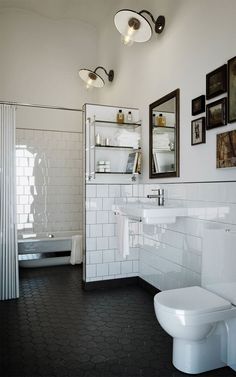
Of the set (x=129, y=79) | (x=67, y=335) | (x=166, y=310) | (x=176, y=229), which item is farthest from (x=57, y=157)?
(x=166, y=310)

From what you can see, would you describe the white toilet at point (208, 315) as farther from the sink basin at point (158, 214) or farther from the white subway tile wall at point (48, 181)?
the white subway tile wall at point (48, 181)

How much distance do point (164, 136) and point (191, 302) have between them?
5.50ft

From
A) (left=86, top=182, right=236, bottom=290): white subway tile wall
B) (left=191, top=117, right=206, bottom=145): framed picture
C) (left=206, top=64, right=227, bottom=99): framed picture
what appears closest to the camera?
(left=206, top=64, right=227, bottom=99): framed picture

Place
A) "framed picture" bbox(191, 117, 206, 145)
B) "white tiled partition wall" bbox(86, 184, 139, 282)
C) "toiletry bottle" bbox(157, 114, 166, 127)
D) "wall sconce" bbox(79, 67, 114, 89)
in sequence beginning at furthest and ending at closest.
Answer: "wall sconce" bbox(79, 67, 114, 89) < "white tiled partition wall" bbox(86, 184, 139, 282) < "toiletry bottle" bbox(157, 114, 166, 127) < "framed picture" bbox(191, 117, 206, 145)

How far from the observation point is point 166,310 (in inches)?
73.6

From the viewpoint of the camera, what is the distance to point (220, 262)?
2.13 metres

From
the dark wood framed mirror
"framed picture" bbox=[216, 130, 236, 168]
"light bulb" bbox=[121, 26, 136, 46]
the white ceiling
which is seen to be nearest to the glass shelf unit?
the dark wood framed mirror

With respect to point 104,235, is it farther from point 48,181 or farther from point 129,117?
point 48,181

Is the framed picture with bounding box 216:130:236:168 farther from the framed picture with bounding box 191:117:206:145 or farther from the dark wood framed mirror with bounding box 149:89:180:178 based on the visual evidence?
the dark wood framed mirror with bounding box 149:89:180:178

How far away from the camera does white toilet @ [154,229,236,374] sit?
1.83 m

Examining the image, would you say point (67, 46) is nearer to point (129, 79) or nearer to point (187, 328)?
point (129, 79)

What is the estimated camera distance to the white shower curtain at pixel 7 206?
10.3 feet

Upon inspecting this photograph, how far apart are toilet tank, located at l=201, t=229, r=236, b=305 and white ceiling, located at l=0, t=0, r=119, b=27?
11.9 ft

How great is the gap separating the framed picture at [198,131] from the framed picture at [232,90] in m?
0.32
